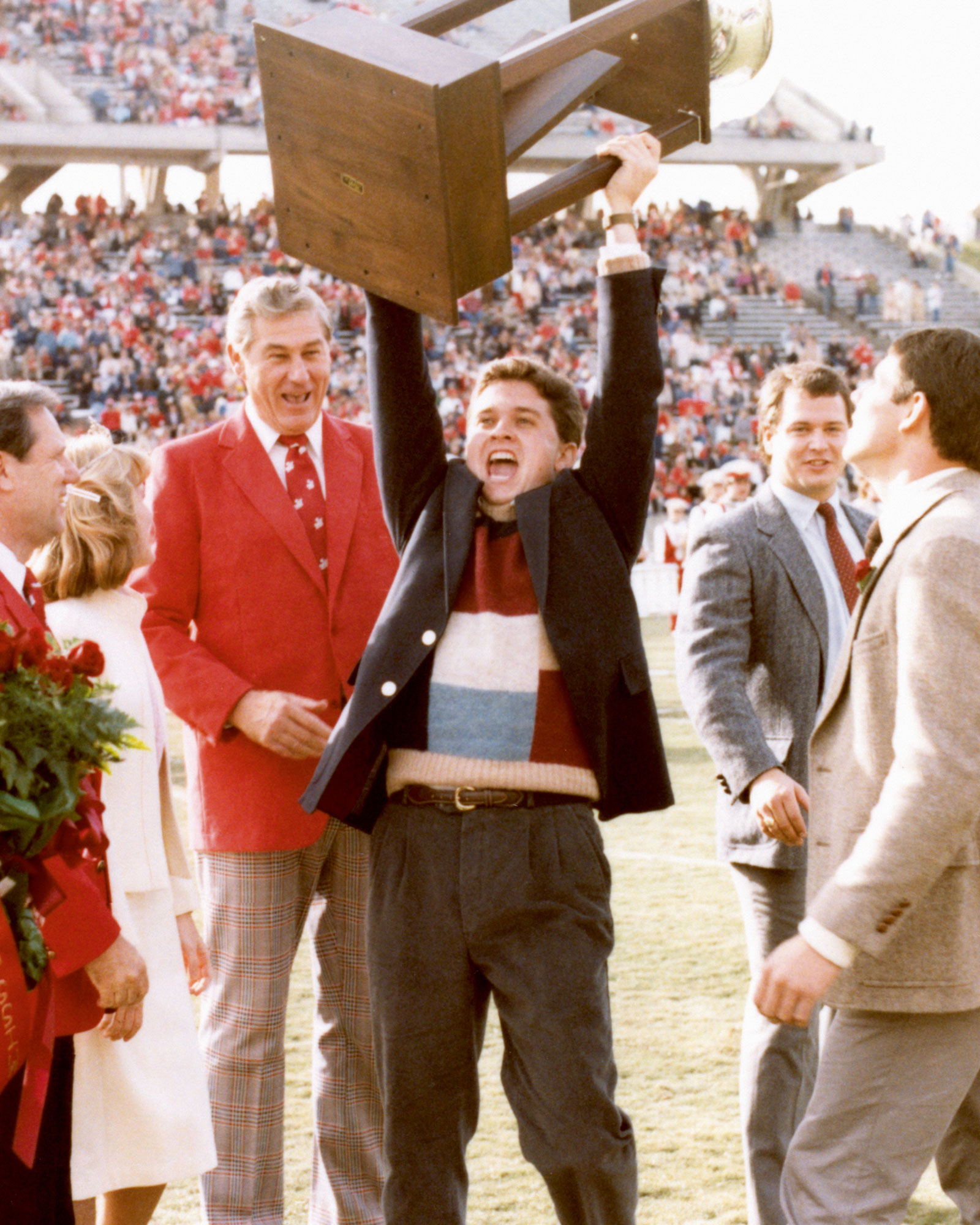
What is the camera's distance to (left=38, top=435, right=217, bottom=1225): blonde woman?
9.70 feet

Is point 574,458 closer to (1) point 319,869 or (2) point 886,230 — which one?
(1) point 319,869

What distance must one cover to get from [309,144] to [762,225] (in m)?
37.3

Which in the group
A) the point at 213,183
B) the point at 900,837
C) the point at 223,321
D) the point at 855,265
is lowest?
the point at 900,837

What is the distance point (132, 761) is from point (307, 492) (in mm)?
727

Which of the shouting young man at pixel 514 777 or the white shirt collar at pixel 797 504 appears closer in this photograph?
the shouting young man at pixel 514 777

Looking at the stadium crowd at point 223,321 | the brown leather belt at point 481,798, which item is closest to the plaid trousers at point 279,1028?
the brown leather belt at point 481,798

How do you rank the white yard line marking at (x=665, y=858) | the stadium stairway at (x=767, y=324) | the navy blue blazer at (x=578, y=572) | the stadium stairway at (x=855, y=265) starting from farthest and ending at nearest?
the stadium stairway at (x=855, y=265) → the stadium stairway at (x=767, y=324) → the white yard line marking at (x=665, y=858) → the navy blue blazer at (x=578, y=572)

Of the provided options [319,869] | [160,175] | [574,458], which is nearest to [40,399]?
[574,458]

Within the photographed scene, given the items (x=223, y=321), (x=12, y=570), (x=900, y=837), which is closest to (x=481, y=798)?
(x=900, y=837)

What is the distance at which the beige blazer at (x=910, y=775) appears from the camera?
87.0 inches

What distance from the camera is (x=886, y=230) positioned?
40625mm

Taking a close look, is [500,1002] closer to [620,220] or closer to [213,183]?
[620,220]

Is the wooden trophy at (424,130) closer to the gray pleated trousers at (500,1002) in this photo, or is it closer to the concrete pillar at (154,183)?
the gray pleated trousers at (500,1002)

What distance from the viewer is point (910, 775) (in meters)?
2.22
